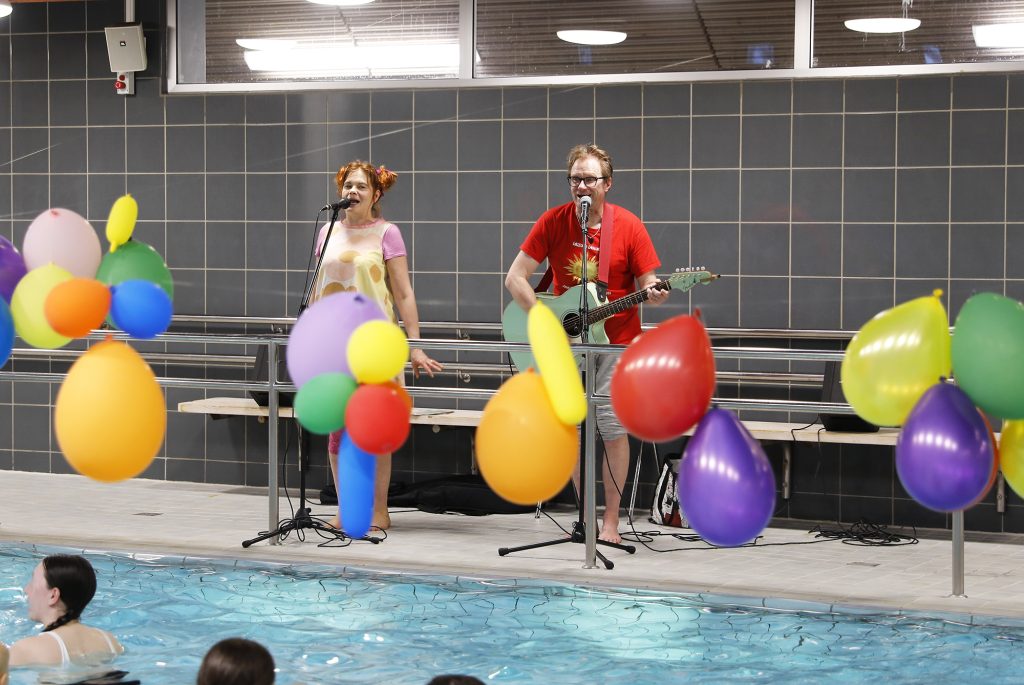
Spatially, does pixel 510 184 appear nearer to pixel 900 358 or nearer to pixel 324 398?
pixel 324 398

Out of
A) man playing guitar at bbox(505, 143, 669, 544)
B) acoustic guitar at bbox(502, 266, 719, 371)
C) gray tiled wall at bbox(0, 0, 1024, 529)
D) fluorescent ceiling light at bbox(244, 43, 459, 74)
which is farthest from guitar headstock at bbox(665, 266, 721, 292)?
fluorescent ceiling light at bbox(244, 43, 459, 74)

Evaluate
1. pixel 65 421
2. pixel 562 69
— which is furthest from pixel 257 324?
pixel 65 421

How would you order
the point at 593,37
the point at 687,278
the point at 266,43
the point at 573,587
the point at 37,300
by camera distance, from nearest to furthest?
the point at 37,300
the point at 573,587
the point at 687,278
the point at 593,37
the point at 266,43

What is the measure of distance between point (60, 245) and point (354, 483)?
3.59 ft

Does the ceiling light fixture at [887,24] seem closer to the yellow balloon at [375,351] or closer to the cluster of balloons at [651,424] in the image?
the cluster of balloons at [651,424]

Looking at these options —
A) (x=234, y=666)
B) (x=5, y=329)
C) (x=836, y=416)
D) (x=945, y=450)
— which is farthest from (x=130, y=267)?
(x=836, y=416)

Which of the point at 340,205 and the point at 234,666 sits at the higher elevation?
the point at 340,205

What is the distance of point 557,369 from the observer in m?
3.17

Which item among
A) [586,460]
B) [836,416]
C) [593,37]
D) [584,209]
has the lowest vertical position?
[586,460]

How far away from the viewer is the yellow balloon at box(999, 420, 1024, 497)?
10.6ft

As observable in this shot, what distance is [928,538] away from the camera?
22.3 ft

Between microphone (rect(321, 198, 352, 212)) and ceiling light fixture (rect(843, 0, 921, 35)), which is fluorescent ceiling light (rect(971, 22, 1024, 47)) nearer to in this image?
ceiling light fixture (rect(843, 0, 921, 35))

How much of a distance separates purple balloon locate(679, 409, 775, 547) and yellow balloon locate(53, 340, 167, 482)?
1301 mm

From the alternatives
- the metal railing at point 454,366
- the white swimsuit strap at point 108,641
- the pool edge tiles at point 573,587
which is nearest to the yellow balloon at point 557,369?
the metal railing at point 454,366
